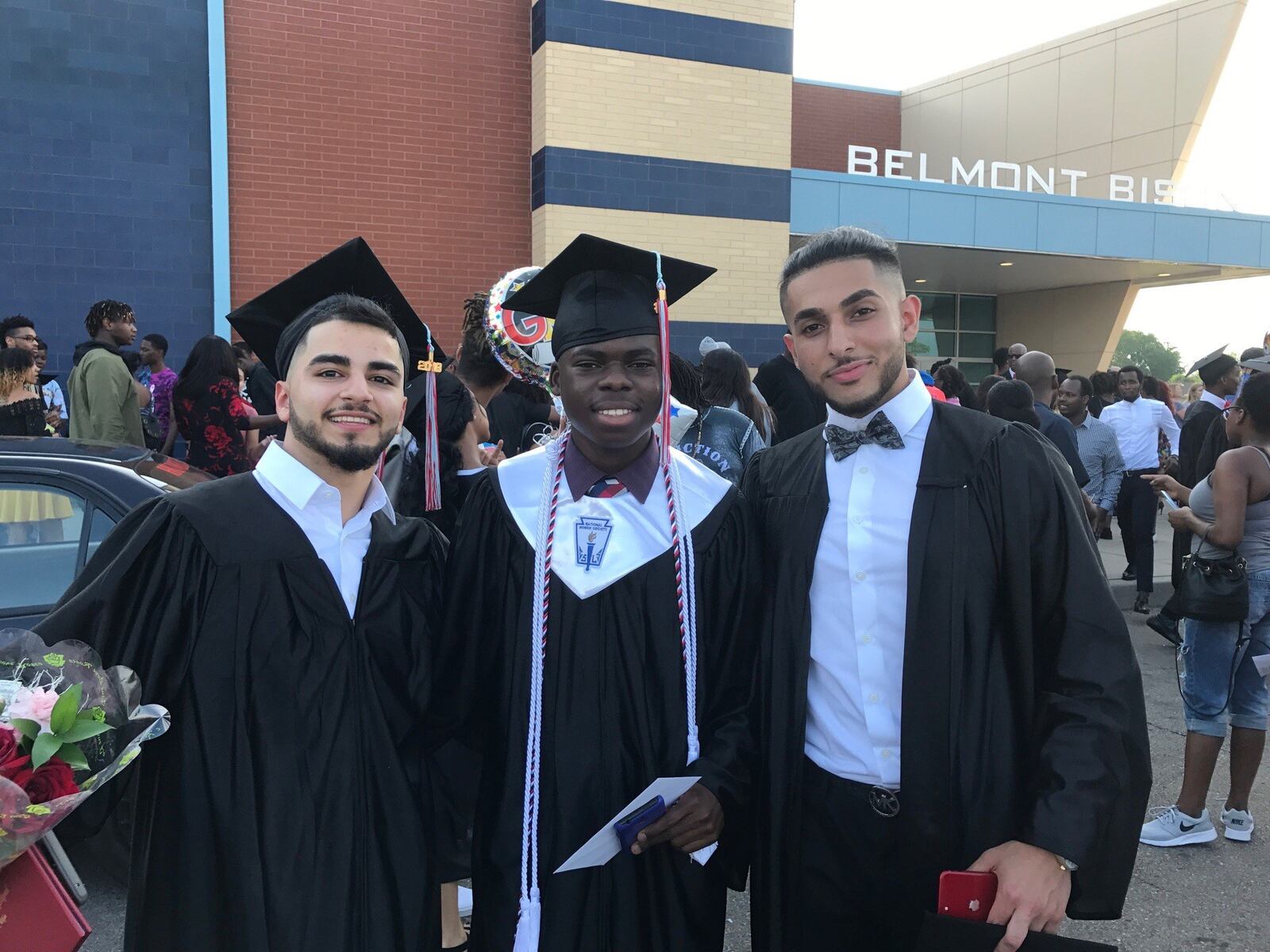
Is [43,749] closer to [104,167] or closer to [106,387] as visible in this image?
[106,387]

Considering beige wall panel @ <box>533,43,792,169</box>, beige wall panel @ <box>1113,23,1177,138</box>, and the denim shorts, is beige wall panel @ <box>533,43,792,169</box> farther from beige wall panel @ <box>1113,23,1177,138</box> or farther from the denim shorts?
beige wall panel @ <box>1113,23,1177,138</box>

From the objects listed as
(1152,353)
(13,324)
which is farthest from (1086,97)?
(1152,353)

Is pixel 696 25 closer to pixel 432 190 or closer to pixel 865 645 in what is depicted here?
pixel 432 190

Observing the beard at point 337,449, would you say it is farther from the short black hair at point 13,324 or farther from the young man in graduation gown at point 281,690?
the short black hair at point 13,324

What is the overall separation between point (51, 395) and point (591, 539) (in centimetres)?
759

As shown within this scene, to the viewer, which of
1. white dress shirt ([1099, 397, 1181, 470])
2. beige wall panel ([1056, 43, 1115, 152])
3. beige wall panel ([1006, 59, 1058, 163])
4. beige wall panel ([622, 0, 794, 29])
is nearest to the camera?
white dress shirt ([1099, 397, 1181, 470])

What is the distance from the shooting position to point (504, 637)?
2.09 metres

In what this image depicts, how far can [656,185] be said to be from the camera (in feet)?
35.0

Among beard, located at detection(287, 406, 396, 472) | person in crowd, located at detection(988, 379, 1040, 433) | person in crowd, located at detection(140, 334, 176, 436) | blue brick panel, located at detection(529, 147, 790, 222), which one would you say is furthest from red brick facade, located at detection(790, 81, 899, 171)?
beard, located at detection(287, 406, 396, 472)

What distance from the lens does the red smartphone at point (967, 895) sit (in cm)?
168

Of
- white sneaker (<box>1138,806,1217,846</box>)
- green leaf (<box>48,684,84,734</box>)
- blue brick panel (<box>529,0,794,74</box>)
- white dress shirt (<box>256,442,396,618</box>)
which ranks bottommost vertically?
white sneaker (<box>1138,806,1217,846</box>)

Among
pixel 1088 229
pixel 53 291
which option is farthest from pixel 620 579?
pixel 1088 229

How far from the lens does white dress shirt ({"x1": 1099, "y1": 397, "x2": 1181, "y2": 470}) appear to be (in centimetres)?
846

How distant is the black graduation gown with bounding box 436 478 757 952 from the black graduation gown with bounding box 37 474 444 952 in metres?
0.17
